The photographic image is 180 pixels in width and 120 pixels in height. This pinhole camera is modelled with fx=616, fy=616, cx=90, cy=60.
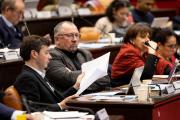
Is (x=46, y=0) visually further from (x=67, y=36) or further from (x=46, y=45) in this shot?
(x=46, y=45)

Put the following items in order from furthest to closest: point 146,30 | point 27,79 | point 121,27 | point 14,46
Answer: point 121,27 < point 14,46 < point 146,30 < point 27,79

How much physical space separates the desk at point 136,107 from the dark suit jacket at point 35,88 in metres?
0.27

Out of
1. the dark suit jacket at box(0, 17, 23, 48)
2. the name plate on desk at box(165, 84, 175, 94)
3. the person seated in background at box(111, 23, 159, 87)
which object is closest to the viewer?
the name plate on desk at box(165, 84, 175, 94)

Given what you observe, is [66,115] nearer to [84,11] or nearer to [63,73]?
[63,73]

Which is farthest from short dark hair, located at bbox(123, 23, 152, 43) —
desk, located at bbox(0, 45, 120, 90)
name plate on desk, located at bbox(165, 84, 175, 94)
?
name plate on desk, located at bbox(165, 84, 175, 94)

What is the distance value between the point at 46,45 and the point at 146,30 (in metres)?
1.42

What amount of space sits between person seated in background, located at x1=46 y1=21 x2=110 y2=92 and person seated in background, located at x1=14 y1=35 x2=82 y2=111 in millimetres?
448

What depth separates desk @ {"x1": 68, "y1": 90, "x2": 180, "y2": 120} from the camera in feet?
14.0

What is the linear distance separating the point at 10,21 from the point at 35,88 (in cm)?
264

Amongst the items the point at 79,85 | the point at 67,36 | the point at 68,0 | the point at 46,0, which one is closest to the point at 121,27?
the point at 68,0

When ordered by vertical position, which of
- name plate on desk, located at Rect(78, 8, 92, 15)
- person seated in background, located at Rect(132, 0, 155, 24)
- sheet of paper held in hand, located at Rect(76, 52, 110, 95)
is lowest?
person seated in background, located at Rect(132, 0, 155, 24)

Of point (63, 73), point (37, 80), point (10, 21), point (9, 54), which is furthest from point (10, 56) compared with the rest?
point (37, 80)

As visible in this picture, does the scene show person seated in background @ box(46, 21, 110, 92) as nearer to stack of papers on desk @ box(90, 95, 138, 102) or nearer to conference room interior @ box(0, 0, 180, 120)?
conference room interior @ box(0, 0, 180, 120)

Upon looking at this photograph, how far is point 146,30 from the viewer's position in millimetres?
5930
